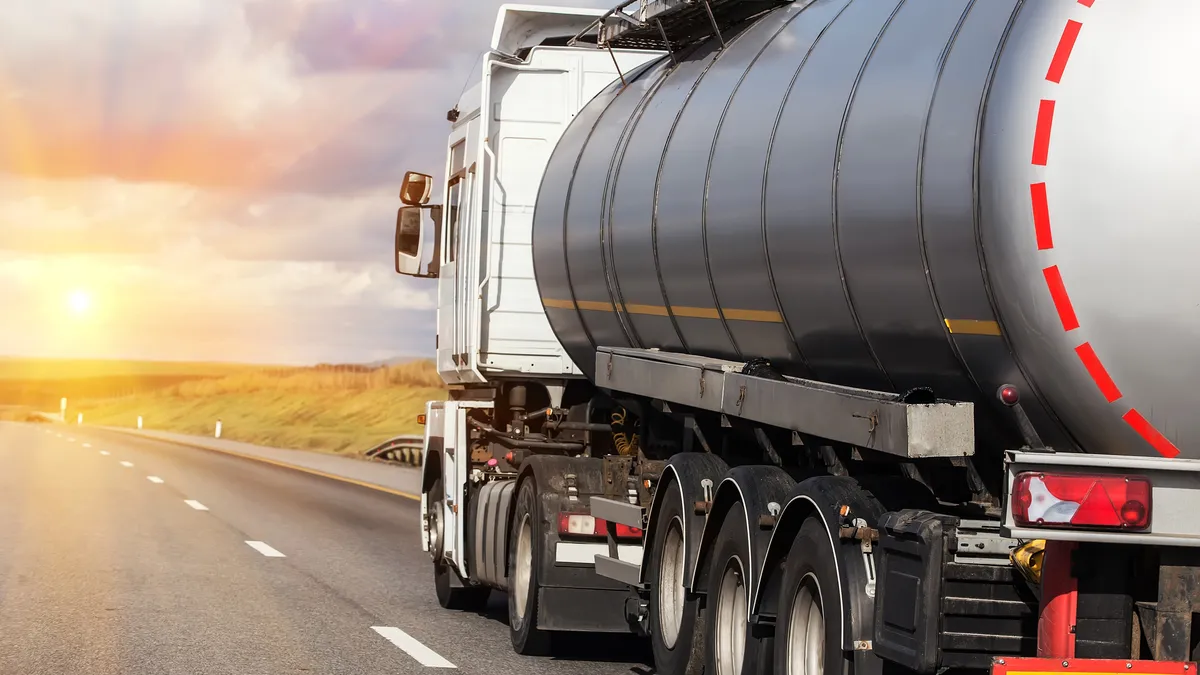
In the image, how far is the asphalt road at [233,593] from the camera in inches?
393

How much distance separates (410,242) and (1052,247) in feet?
31.0

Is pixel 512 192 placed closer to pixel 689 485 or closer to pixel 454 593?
pixel 454 593

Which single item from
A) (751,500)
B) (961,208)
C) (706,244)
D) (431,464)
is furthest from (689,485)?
(431,464)

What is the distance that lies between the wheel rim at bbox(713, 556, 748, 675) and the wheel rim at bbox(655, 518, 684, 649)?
82 cm

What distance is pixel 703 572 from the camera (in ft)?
26.8

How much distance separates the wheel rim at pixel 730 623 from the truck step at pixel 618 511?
1.69 m

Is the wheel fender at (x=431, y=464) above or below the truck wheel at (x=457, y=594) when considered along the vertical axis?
above

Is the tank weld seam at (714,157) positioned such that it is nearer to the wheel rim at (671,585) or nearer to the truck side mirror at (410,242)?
the wheel rim at (671,585)

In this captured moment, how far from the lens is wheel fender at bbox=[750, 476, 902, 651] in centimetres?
610

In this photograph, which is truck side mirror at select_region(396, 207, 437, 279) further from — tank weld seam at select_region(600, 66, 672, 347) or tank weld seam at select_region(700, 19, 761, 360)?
tank weld seam at select_region(700, 19, 761, 360)

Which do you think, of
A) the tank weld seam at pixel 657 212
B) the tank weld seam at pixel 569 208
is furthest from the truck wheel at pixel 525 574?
the tank weld seam at pixel 657 212

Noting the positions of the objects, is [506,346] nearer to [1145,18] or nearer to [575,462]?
[575,462]

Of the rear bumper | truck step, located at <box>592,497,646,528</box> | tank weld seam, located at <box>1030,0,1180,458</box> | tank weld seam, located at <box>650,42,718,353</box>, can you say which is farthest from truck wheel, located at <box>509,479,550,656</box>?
tank weld seam, located at <box>1030,0,1180,458</box>

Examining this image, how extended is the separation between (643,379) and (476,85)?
4244 millimetres
